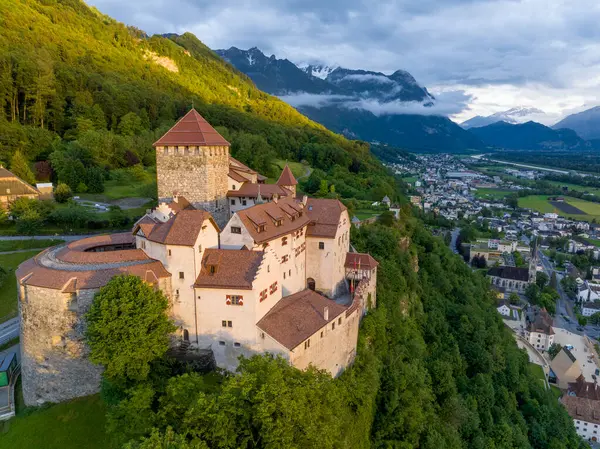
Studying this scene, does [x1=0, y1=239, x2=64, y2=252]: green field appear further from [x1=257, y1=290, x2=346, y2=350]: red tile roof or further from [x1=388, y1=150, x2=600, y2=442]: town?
[x1=388, y1=150, x2=600, y2=442]: town

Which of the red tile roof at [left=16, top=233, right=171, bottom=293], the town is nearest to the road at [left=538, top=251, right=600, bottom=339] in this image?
the town

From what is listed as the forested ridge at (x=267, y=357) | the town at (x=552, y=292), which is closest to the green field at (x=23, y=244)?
the forested ridge at (x=267, y=357)

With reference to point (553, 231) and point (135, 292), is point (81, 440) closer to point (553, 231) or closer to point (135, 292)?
point (135, 292)

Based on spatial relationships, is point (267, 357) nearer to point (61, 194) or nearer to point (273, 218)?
point (273, 218)

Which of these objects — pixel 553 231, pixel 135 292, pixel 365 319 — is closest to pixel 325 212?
Answer: pixel 365 319

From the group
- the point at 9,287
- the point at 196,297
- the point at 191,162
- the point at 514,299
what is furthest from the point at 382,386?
the point at 514,299

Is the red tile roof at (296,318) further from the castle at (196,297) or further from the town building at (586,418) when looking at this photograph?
the town building at (586,418)
